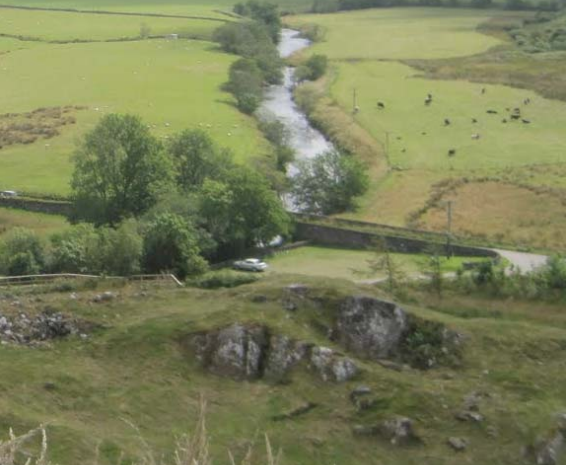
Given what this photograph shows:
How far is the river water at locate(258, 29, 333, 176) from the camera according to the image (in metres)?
71.2

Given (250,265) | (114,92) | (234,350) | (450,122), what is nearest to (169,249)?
(250,265)

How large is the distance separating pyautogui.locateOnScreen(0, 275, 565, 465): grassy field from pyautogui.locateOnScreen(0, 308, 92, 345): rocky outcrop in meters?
Result: 0.35

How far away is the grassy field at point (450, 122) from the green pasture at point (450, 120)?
0.09 m

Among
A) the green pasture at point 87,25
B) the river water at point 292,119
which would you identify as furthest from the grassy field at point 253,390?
the green pasture at point 87,25

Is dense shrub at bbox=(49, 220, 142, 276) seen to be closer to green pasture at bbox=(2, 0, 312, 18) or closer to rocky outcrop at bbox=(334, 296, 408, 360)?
rocky outcrop at bbox=(334, 296, 408, 360)

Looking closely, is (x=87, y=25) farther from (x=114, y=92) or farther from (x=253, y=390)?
(x=253, y=390)

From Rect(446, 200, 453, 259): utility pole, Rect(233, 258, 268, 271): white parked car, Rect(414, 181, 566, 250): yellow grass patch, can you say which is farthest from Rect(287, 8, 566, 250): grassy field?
Rect(233, 258, 268, 271): white parked car

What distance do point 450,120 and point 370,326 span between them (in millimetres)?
53862

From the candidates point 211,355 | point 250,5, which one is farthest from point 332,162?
point 250,5

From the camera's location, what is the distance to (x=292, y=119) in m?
80.9

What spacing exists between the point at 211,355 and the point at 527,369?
7511 mm

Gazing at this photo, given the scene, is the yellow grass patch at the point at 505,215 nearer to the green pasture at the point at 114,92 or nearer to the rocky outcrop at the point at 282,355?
the green pasture at the point at 114,92

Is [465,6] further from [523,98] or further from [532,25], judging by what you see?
[523,98]

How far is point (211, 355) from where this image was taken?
84.0 ft
